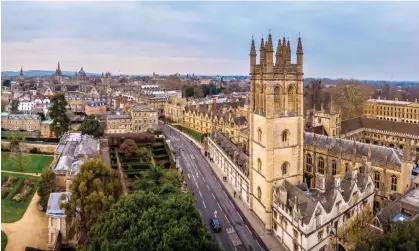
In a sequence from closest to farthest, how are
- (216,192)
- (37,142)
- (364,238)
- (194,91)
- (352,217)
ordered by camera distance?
(364,238) → (352,217) → (216,192) → (37,142) → (194,91)

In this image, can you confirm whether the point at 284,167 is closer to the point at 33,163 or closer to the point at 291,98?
the point at 291,98

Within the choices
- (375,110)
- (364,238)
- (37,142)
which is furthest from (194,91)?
(364,238)

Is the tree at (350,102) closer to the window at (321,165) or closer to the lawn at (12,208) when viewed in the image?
the window at (321,165)

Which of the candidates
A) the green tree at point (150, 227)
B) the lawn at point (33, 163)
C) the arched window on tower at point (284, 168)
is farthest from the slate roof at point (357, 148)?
the lawn at point (33, 163)

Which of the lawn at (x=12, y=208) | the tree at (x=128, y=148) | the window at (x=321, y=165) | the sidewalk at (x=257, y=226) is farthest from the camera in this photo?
the tree at (x=128, y=148)

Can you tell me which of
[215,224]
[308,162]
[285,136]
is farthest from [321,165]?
[215,224]

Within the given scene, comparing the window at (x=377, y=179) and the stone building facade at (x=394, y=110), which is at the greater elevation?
the stone building facade at (x=394, y=110)

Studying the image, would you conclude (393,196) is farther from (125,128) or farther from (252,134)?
(125,128)
